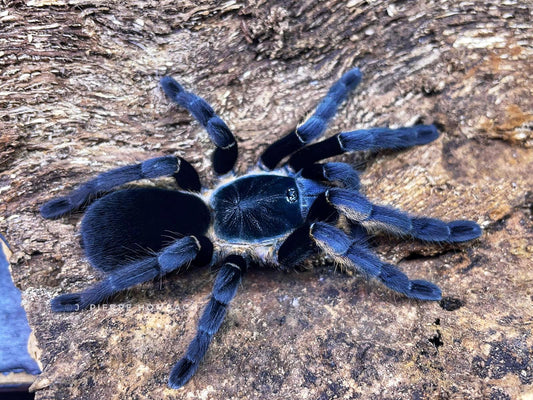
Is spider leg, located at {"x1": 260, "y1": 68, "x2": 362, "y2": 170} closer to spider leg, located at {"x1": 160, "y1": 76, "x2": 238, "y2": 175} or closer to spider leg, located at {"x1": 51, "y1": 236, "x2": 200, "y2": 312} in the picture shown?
spider leg, located at {"x1": 160, "y1": 76, "x2": 238, "y2": 175}

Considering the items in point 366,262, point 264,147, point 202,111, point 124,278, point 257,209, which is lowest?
point 366,262

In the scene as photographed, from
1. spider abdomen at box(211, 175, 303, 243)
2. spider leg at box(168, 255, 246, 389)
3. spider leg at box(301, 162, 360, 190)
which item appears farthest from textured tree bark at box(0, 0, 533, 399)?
spider abdomen at box(211, 175, 303, 243)

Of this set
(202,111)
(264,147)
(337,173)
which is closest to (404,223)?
(337,173)

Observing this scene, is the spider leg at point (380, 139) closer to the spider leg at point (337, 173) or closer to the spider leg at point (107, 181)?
the spider leg at point (337, 173)

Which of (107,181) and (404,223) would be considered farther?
(107,181)

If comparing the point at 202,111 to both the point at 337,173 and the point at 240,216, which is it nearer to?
the point at 240,216

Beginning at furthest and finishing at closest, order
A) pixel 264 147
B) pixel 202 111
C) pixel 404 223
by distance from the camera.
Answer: pixel 264 147 → pixel 202 111 → pixel 404 223

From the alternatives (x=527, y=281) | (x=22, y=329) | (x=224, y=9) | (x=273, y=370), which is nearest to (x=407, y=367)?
(x=273, y=370)
